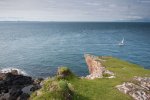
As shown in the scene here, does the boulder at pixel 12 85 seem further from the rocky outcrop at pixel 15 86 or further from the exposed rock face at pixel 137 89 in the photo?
the exposed rock face at pixel 137 89

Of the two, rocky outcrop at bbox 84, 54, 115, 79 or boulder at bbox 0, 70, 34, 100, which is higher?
rocky outcrop at bbox 84, 54, 115, 79

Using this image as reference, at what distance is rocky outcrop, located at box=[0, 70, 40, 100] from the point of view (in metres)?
36.6

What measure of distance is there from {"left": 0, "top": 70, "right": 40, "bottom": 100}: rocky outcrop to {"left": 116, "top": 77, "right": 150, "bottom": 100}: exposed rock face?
1442cm

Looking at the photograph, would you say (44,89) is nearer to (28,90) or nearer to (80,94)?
(80,94)

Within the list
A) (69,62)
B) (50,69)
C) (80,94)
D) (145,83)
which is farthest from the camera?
(69,62)

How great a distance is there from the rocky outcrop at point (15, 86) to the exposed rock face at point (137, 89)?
47.3 feet

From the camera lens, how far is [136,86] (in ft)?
102

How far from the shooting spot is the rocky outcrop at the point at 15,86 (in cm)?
3659

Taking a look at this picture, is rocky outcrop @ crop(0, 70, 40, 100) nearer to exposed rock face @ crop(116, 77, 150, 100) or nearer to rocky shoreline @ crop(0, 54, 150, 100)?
rocky shoreline @ crop(0, 54, 150, 100)

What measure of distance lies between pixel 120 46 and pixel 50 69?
2507 inches

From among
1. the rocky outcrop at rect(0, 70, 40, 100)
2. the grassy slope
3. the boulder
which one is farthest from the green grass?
the boulder

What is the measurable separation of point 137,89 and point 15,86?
23.8 metres

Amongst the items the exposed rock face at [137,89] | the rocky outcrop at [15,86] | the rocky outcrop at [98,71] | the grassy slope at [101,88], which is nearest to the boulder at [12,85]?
the rocky outcrop at [15,86]

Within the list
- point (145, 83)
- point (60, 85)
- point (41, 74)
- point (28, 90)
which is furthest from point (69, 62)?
point (60, 85)
